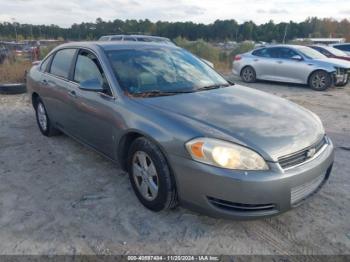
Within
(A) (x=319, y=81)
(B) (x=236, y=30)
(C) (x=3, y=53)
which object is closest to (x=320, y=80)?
(A) (x=319, y=81)

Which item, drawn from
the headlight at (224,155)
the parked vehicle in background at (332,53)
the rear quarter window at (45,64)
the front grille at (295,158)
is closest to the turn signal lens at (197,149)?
the headlight at (224,155)

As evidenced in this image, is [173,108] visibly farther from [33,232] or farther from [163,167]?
[33,232]

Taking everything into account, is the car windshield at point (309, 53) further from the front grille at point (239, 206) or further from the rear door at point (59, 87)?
the front grille at point (239, 206)

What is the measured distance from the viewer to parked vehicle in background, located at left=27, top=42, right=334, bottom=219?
2.47m

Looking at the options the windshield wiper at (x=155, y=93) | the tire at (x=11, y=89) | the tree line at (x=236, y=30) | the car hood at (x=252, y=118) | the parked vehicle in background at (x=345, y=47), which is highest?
the tree line at (x=236, y=30)

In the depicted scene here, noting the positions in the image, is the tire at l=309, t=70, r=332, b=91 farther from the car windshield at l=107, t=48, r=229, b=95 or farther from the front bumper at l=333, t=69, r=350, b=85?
the car windshield at l=107, t=48, r=229, b=95

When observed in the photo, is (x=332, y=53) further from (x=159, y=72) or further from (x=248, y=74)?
(x=159, y=72)

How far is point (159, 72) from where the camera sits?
3617 mm

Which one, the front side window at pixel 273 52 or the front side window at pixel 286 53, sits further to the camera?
the front side window at pixel 273 52

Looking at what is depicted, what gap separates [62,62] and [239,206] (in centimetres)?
328

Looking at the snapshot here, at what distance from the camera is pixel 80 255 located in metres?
2.52

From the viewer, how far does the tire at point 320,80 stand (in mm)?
10164

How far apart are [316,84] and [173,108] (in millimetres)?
8807

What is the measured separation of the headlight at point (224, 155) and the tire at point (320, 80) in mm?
→ 8951
